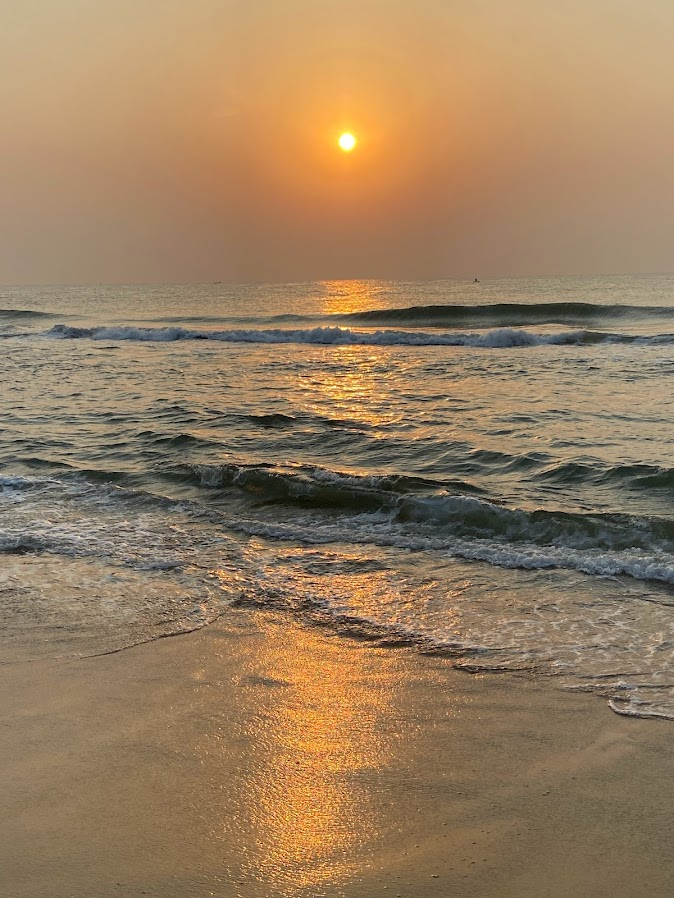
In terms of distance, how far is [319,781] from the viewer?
345 cm

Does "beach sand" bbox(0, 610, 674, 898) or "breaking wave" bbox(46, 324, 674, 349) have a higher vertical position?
"breaking wave" bbox(46, 324, 674, 349)

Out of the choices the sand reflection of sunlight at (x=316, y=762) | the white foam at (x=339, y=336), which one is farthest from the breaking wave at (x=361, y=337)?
the sand reflection of sunlight at (x=316, y=762)

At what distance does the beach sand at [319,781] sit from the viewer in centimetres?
285

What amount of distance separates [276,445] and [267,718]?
25.2 ft

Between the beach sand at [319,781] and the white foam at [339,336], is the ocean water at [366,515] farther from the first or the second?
the white foam at [339,336]

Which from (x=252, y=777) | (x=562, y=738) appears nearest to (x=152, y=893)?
(x=252, y=777)

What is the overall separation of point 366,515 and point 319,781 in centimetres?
491

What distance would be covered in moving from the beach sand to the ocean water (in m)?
0.47

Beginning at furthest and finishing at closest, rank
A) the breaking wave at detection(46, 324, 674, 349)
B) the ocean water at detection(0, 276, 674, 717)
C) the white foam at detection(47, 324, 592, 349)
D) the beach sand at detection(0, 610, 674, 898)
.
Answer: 1. the white foam at detection(47, 324, 592, 349)
2. the breaking wave at detection(46, 324, 674, 349)
3. the ocean water at detection(0, 276, 674, 717)
4. the beach sand at detection(0, 610, 674, 898)

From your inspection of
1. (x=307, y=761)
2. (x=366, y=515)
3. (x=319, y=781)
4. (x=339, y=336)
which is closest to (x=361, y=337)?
(x=339, y=336)

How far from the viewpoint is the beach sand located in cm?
285

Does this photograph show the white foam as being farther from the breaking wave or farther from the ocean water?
the ocean water

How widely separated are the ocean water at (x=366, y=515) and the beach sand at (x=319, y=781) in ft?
1.55

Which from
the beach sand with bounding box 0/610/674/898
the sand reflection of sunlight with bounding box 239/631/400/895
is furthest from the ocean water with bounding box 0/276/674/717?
the sand reflection of sunlight with bounding box 239/631/400/895
